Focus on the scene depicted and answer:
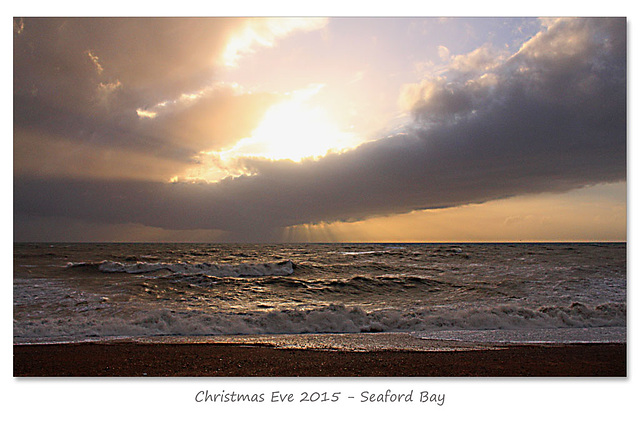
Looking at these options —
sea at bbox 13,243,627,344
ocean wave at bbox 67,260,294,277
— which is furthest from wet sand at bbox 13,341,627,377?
ocean wave at bbox 67,260,294,277

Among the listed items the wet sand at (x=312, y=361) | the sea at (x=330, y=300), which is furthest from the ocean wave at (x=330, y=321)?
the wet sand at (x=312, y=361)

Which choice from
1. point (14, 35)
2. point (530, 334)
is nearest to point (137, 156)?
point (14, 35)

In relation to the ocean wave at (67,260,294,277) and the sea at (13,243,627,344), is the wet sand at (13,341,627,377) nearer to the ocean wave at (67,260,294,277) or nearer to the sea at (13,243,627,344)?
the sea at (13,243,627,344)

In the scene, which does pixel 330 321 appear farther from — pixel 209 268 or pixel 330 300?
pixel 209 268

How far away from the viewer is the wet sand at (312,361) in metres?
3.74

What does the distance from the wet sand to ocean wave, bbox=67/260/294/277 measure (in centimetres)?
629

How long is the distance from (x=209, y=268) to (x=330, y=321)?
6.76 meters

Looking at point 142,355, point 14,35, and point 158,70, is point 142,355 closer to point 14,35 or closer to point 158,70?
point 158,70

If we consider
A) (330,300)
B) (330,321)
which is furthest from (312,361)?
(330,300)

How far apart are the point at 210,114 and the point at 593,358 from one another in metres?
5.85

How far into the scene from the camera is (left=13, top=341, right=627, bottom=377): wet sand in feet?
12.3

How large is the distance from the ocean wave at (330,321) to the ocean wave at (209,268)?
4876 millimetres

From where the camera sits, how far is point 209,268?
38.2 ft

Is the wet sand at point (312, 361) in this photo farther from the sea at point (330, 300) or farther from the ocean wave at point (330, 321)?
the ocean wave at point (330, 321)
